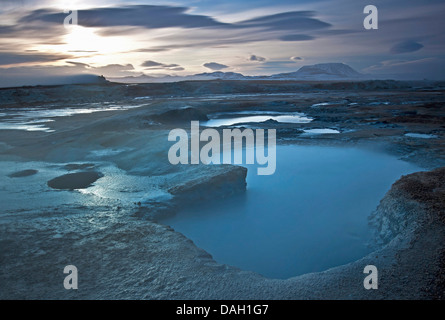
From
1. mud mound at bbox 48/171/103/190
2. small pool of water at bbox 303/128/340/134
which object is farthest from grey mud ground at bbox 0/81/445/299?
small pool of water at bbox 303/128/340/134

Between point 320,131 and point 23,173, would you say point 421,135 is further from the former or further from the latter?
point 23,173

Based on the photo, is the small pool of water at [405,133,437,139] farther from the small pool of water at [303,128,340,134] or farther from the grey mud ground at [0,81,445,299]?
the small pool of water at [303,128,340,134]

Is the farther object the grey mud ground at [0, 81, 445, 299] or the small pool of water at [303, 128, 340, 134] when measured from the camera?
the small pool of water at [303, 128, 340, 134]

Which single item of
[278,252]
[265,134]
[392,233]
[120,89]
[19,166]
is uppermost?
[120,89]

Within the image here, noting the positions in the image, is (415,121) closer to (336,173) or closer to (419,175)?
(336,173)

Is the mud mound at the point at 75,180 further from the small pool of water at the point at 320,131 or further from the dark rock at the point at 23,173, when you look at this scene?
the small pool of water at the point at 320,131

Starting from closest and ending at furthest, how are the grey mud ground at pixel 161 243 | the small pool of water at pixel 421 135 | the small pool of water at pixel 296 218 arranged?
the grey mud ground at pixel 161 243 < the small pool of water at pixel 296 218 < the small pool of water at pixel 421 135

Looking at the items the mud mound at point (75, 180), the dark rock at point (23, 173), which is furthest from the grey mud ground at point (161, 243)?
the mud mound at point (75, 180)

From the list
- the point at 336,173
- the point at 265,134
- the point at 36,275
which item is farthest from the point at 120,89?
the point at 36,275

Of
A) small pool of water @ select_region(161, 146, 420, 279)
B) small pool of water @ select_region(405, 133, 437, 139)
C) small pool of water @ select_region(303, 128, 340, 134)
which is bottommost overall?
small pool of water @ select_region(161, 146, 420, 279)
